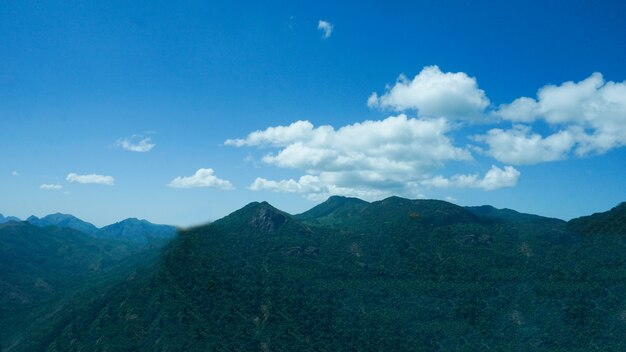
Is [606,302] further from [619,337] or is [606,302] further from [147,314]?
[147,314]

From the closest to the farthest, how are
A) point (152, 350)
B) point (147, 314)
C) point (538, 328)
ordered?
1. point (152, 350)
2. point (147, 314)
3. point (538, 328)

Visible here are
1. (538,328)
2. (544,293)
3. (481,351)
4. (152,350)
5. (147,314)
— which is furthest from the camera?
(544,293)

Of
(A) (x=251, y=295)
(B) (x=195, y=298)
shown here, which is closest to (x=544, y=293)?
(A) (x=251, y=295)

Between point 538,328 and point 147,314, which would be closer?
point 147,314

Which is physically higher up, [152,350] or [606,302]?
[606,302]

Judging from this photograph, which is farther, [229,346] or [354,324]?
[354,324]

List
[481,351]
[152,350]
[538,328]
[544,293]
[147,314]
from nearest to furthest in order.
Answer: [152,350], [147,314], [481,351], [538,328], [544,293]

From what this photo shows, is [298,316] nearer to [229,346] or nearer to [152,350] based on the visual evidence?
[229,346]

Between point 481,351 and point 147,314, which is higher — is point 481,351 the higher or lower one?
the lower one

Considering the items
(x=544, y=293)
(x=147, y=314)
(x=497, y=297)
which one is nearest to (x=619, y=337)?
(x=544, y=293)

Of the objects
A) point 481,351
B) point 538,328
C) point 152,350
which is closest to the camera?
point 152,350
